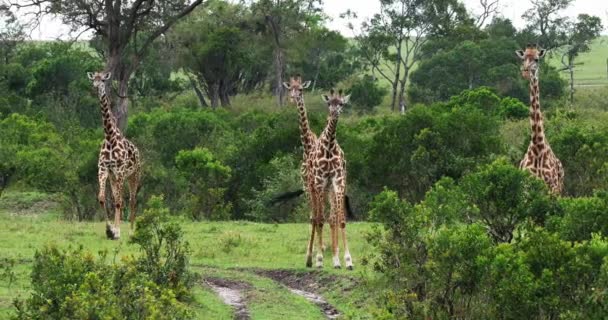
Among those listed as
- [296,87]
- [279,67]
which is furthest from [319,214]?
[279,67]

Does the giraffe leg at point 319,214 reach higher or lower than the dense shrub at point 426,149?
lower

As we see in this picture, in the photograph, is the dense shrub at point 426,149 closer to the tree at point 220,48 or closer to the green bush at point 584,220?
the green bush at point 584,220

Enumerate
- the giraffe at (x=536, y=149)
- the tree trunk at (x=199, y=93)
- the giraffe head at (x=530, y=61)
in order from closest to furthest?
the giraffe at (x=536, y=149) < the giraffe head at (x=530, y=61) < the tree trunk at (x=199, y=93)

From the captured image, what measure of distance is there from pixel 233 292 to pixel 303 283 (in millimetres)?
1235

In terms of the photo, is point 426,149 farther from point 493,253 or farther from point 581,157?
point 493,253

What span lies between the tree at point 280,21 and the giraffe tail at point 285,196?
31.0 meters

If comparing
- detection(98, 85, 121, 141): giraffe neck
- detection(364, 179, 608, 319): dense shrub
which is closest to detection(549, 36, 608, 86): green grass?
detection(98, 85, 121, 141): giraffe neck

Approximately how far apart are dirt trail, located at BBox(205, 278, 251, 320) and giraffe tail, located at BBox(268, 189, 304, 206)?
289 inches

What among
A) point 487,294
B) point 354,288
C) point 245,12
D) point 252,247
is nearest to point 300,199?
point 252,247

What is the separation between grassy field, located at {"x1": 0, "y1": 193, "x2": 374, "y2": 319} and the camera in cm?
1302

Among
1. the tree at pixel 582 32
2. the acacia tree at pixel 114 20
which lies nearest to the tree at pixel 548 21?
the tree at pixel 582 32

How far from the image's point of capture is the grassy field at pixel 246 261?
42.7 ft

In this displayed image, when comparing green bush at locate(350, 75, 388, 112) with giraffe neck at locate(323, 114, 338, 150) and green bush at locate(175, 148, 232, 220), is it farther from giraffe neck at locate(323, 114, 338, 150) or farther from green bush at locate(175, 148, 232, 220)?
giraffe neck at locate(323, 114, 338, 150)

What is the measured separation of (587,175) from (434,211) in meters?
8.89
